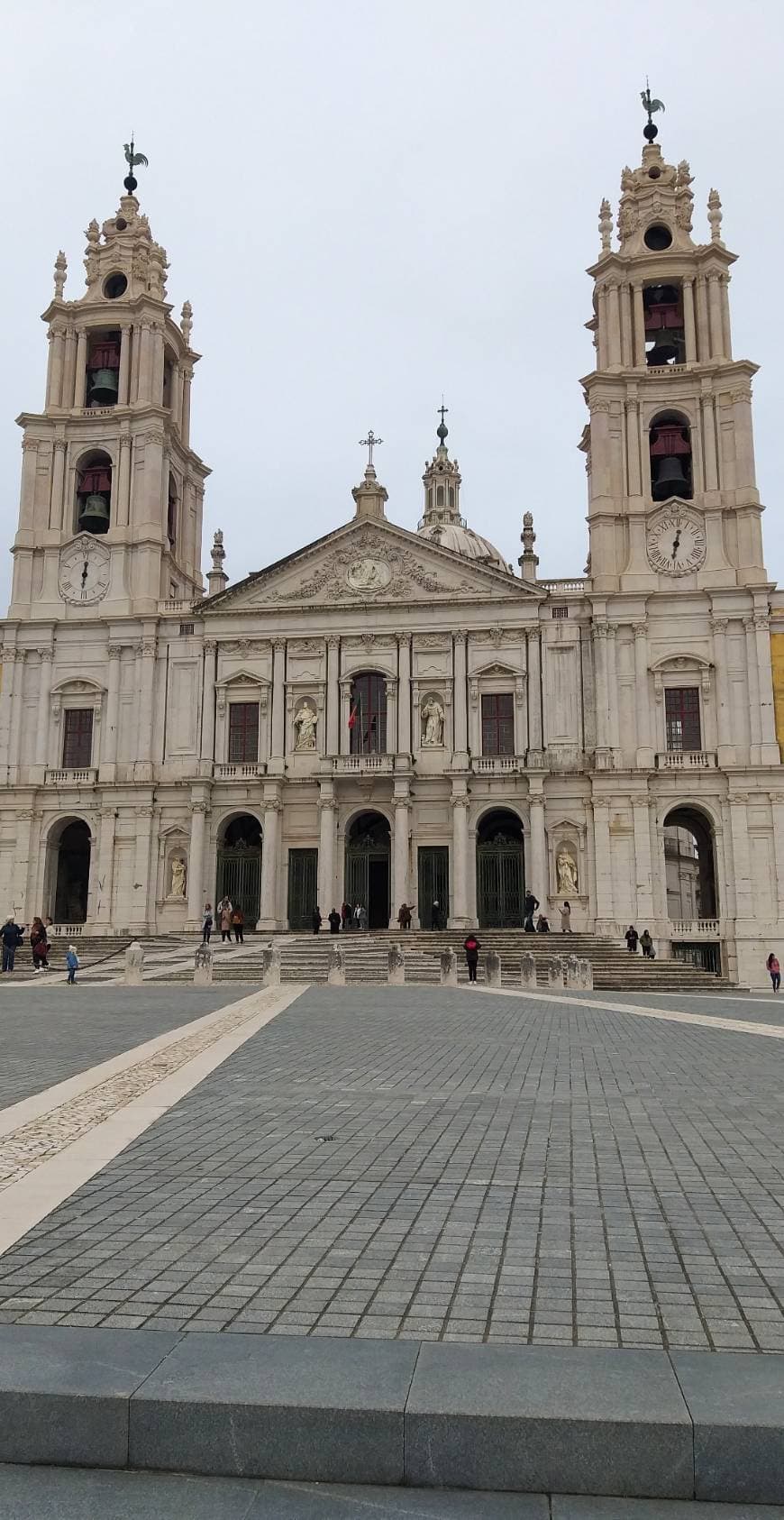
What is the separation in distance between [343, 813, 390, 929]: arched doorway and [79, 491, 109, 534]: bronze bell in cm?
1542

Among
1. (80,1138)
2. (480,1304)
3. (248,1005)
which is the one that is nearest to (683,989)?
(248,1005)

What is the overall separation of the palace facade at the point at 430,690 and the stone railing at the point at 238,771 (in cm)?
11

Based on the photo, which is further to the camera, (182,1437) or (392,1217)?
(392,1217)

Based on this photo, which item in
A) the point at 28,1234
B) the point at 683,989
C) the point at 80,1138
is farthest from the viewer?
the point at 683,989

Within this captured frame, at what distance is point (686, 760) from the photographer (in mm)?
38969

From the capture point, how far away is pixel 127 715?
42562 millimetres

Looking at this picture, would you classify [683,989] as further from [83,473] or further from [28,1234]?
[83,473]

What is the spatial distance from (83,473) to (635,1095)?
41.9m

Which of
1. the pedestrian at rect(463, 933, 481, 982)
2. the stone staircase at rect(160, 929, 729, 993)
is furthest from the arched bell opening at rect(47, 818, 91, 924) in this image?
the pedestrian at rect(463, 933, 481, 982)

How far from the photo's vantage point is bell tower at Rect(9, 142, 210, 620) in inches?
1724

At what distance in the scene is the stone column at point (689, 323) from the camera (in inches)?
1687

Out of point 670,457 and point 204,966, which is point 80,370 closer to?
point 670,457

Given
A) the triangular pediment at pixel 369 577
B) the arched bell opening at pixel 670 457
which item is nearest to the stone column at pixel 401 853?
the triangular pediment at pixel 369 577

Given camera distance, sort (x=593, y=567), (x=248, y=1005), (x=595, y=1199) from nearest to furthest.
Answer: (x=595, y=1199) → (x=248, y=1005) → (x=593, y=567)
